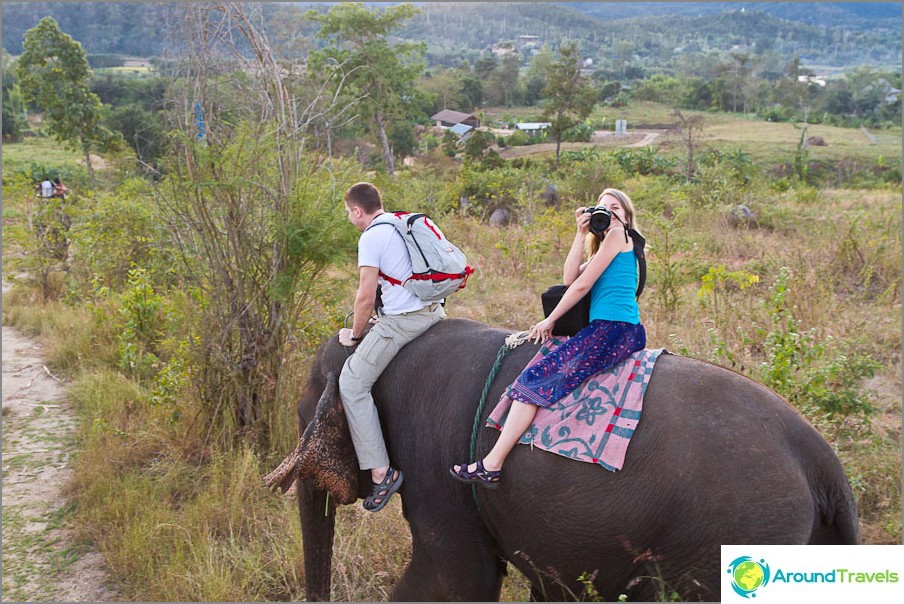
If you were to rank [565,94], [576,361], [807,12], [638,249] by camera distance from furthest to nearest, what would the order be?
[807,12] → [565,94] → [638,249] → [576,361]

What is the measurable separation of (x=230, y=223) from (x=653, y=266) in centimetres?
558

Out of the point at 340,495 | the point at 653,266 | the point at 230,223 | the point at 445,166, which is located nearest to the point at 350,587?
the point at 340,495

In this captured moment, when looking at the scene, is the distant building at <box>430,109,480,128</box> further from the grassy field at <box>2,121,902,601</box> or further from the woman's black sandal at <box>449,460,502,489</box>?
the woman's black sandal at <box>449,460,502,489</box>

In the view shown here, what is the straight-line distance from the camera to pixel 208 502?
555 cm

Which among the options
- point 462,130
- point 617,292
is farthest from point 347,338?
point 462,130

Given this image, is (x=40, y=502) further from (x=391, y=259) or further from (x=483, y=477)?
(x=483, y=477)

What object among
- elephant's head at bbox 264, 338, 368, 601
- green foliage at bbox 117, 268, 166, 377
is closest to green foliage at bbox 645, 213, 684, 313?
elephant's head at bbox 264, 338, 368, 601

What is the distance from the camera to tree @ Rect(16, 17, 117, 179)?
73.9ft

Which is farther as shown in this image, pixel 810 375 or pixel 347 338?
pixel 810 375

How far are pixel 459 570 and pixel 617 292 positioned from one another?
154 cm

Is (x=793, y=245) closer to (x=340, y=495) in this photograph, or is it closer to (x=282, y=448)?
(x=282, y=448)

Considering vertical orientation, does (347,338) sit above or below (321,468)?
above

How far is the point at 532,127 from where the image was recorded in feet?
159

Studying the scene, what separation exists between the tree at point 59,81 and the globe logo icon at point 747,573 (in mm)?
23041
